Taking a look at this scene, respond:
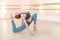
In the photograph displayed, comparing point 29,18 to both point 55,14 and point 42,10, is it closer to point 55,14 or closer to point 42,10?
point 55,14

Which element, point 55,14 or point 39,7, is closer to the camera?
point 55,14

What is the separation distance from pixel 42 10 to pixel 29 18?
2912 mm

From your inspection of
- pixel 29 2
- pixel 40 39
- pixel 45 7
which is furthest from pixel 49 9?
pixel 40 39

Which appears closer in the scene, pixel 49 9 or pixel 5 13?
pixel 49 9

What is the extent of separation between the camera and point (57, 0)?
451 centimetres

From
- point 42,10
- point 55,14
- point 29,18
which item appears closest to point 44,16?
point 42,10

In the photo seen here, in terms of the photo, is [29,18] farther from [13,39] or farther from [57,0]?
[57,0]

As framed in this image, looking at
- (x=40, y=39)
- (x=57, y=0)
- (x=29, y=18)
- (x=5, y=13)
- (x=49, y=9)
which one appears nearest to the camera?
(x=40, y=39)

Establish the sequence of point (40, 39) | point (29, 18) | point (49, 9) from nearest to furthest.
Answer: point (40, 39) → point (29, 18) → point (49, 9)

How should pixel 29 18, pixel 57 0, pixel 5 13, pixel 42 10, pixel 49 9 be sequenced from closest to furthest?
pixel 29 18 < pixel 57 0 < pixel 49 9 < pixel 42 10 < pixel 5 13

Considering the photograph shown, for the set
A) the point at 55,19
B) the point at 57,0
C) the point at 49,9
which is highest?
the point at 57,0

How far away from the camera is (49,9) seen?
489 centimetres

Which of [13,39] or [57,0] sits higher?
[57,0]

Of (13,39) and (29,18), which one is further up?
(29,18)
